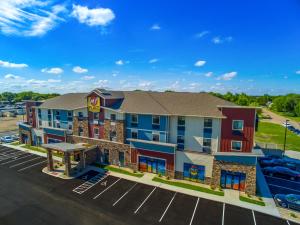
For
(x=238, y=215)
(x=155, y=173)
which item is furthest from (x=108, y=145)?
(x=238, y=215)

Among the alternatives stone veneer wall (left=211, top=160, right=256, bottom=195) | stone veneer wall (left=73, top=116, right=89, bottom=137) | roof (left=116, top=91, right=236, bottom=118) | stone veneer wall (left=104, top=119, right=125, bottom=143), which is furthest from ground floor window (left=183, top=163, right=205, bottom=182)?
stone veneer wall (left=73, top=116, right=89, bottom=137)

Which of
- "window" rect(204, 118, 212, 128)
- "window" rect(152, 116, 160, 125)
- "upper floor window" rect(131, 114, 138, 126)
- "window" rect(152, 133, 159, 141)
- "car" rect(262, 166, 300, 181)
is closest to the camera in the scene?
"window" rect(204, 118, 212, 128)

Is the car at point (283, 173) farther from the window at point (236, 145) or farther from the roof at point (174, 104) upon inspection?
the roof at point (174, 104)

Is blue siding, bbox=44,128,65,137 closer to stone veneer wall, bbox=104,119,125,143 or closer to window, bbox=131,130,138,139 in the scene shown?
stone veneer wall, bbox=104,119,125,143

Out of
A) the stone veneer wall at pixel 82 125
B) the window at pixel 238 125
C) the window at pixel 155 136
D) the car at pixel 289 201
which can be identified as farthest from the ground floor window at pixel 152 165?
the car at pixel 289 201

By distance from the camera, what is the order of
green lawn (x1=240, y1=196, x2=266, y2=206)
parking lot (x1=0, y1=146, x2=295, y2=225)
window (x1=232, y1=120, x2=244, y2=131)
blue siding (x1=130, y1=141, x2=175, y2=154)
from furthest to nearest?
blue siding (x1=130, y1=141, x2=175, y2=154) < window (x1=232, y1=120, x2=244, y2=131) < green lawn (x1=240, y1=196, x2=266, y2=206) < parking lot (x1=0, y1=146, x2=295, y2=225)

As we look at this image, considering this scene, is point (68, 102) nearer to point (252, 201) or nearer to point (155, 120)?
point (155, 120)
